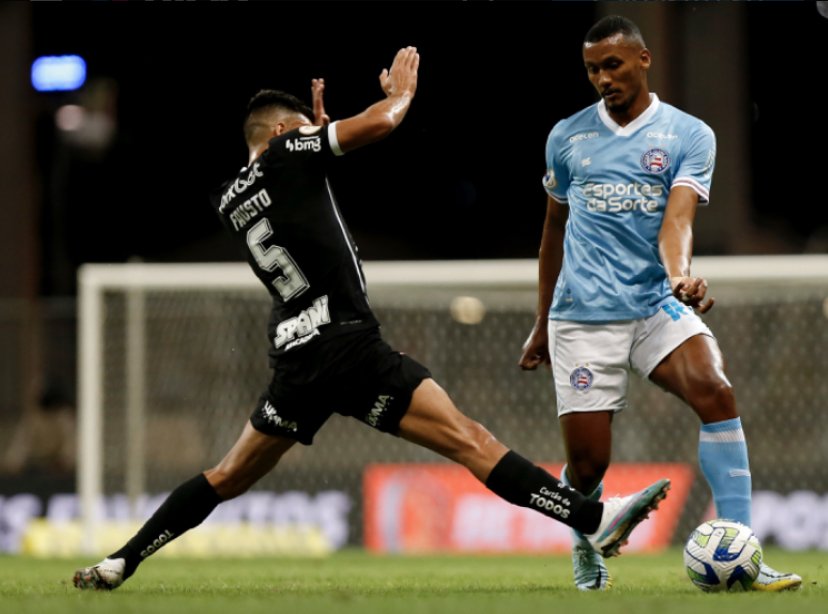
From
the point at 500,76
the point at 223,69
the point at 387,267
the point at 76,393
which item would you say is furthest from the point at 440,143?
the point at 387,267

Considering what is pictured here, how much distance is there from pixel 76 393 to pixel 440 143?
8.02 m

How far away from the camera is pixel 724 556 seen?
5.31m

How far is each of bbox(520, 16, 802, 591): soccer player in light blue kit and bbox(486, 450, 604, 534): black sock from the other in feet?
1.43

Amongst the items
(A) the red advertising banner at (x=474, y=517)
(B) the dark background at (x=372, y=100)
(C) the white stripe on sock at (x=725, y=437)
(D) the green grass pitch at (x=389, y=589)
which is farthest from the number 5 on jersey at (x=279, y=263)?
(B) the dark background at (x=372, y=100)

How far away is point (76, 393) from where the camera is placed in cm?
1446

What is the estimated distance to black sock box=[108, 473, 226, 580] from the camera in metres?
5.79

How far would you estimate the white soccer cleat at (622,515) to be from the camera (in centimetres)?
522

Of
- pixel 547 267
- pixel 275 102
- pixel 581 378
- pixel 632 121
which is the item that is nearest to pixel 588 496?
pixel 581 378

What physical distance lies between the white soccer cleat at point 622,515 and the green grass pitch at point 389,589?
0.19 metres

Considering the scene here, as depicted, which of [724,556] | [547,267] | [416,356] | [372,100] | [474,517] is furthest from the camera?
[372,100]

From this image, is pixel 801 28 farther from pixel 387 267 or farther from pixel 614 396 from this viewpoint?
pixel 614 396

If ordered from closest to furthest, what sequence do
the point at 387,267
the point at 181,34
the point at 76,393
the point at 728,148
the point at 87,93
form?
the point at 387,267 < the point at 76,393 < the point at 728,148 < the point at 87,93 < the point at 181,34

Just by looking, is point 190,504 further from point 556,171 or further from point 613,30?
point 613,30

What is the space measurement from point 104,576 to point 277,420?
0.89 m
